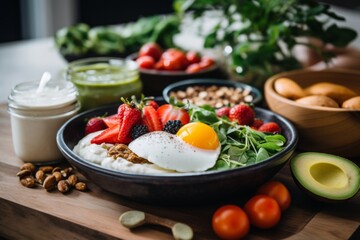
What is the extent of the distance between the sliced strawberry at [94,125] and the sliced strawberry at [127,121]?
5.4 inches

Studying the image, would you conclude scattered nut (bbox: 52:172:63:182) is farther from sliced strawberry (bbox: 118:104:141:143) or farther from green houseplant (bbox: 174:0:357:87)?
green houseplant (bbox: 174:0:357:87)

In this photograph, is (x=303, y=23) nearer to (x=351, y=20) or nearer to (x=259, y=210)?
(x=259, y=210)

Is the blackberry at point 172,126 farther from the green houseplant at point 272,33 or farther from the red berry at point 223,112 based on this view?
the green houseplant at point 272,33

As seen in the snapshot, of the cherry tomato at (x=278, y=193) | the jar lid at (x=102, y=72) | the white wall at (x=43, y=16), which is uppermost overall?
the jar lid at (x=102, y=72)

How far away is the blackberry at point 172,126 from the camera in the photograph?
1.54 metres

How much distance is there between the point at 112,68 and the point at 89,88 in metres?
0.21

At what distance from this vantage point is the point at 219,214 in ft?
4.16

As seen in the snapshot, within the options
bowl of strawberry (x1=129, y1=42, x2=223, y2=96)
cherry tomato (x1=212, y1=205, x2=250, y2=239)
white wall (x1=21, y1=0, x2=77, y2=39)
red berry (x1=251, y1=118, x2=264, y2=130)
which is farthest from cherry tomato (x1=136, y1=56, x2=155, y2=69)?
white wall (x1=21, y1=0, x2=77, y2=39)

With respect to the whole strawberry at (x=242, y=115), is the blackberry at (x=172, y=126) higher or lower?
higher

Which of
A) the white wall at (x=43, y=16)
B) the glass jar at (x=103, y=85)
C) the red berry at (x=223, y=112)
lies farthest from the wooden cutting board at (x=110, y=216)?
the white wall at (x=43, y=16)

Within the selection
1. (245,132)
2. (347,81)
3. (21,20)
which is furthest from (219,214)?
(21,20)

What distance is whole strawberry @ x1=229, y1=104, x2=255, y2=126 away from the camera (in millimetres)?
1699

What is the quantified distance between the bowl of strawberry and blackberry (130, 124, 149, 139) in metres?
0.68

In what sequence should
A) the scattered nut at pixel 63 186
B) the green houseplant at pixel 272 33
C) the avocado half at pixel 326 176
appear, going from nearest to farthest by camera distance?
the avocado half at pixel 326 176 → the scattered nut at pixel 63 186 → the green houseplant at pixel 272 33
